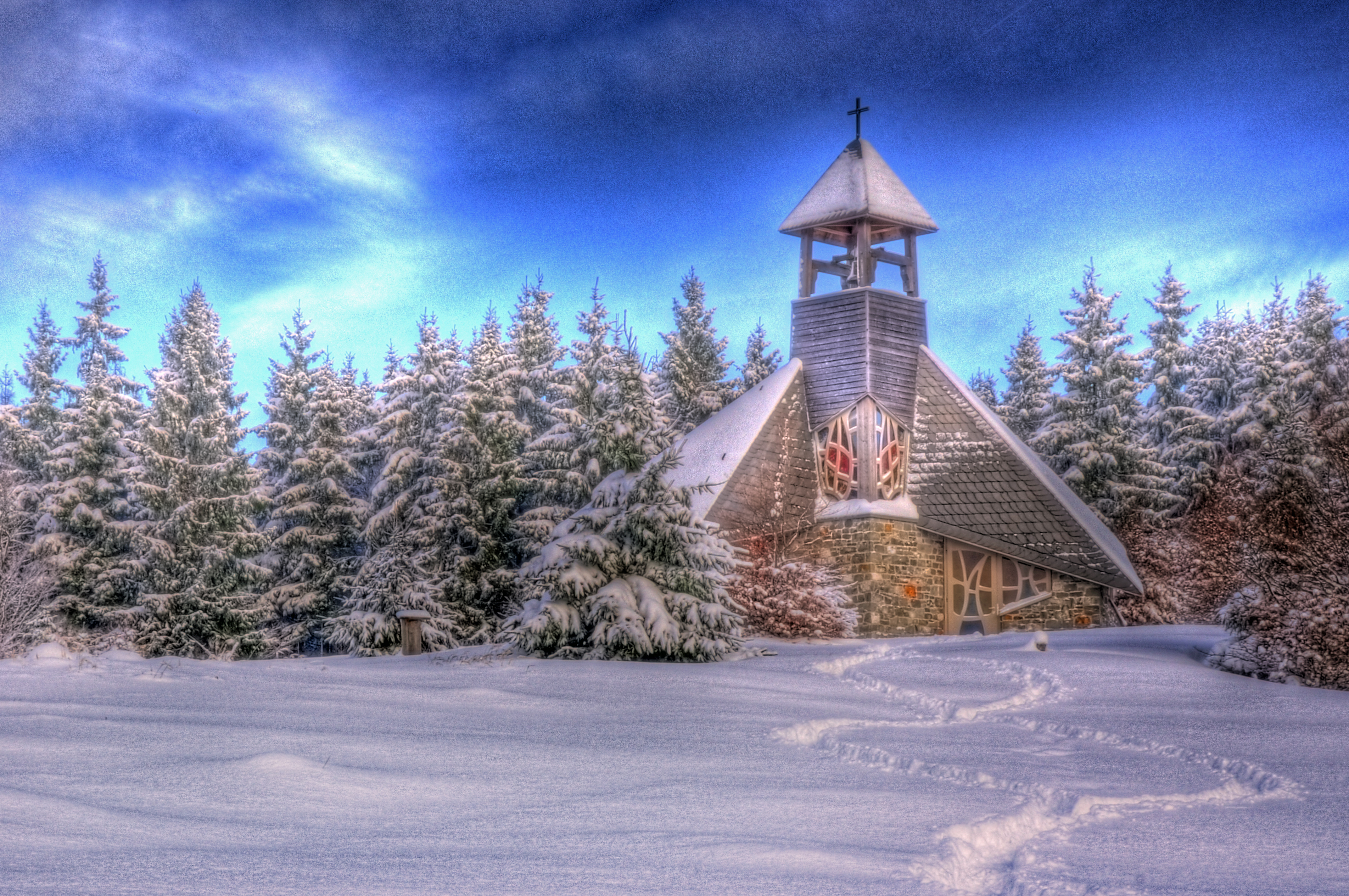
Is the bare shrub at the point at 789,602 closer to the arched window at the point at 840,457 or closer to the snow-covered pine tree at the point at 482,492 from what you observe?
the arched window at the point at 840,457

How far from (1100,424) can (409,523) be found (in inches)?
744

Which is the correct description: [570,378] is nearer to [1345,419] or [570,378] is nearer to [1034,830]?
[1345,419]

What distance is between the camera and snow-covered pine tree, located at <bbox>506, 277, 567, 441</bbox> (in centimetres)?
3008

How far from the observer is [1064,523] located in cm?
2259

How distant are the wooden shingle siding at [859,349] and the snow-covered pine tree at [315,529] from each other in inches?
475

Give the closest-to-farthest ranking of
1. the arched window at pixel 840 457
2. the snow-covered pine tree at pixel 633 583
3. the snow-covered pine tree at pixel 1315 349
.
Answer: the snow-covered pine tree at pixel 633 583, the snow-covered pine tree at pixel 1315 349, the arched window at pixel 840 457

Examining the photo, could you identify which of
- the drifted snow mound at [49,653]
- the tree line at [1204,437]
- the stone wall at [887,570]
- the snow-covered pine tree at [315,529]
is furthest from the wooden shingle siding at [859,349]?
the drifted snow mound at [49,653]

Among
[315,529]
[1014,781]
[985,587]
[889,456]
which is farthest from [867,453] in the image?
[1014,781]

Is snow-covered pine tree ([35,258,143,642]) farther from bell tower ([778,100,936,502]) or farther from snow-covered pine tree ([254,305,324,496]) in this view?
bell tower ([778,100,936,502])

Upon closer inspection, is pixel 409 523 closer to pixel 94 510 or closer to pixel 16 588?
pixel 94 510

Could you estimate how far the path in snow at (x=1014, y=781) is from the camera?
16.2 feet

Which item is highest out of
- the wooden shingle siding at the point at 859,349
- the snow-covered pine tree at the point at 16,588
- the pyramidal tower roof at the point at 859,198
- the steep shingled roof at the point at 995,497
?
the pyramidal tower roof at the point at 859,198

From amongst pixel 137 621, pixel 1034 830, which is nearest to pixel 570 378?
pixel 137 621

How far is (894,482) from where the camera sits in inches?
932
